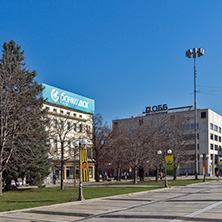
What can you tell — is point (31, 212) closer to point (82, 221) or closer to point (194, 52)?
point (82, 221)

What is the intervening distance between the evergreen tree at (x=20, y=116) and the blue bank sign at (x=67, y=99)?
74.1ft

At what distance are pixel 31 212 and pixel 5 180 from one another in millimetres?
17292

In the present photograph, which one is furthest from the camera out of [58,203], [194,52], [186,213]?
[194,52]

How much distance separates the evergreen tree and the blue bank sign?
74.1ft

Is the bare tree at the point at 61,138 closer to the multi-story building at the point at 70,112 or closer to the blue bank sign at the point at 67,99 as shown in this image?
the multi-story building at the point at 70,112

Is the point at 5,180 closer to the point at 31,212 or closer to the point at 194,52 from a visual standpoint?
the point at 31,212

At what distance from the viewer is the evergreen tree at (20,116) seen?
27250 millimetres

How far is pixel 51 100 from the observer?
59.9 m

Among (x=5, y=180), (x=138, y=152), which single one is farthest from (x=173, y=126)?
(x=5, y=180)

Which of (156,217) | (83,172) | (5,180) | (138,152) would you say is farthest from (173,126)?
(156,217)

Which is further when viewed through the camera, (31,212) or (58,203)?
(58,203)

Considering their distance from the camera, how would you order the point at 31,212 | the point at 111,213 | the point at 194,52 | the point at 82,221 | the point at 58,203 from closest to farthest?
the point at 82,221 < the point at 111,213 < the point at 31,212 < the point at 58,203 < the point at 194,52

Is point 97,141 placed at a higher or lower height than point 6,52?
lower

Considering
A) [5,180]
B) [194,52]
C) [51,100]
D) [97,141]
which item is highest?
[194,52]
